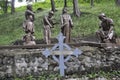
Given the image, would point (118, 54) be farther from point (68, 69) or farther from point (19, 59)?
point (19, 59)

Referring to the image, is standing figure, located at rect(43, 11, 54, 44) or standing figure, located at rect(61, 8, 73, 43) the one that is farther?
standing figure, located at rect(43, 11, 54, 44)

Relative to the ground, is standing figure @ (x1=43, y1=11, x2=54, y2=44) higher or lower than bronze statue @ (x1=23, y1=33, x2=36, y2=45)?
higher

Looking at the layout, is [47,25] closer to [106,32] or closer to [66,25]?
[66,25]

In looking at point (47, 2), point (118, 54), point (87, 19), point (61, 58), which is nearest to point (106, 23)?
point (118, 54)

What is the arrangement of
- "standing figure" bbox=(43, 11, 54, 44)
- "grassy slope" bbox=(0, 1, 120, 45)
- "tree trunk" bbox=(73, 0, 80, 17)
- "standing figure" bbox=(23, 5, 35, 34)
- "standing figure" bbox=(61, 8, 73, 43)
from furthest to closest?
"tree trunk" bbox=(73, 0, 80, 17), "grassy slope" bbox=(0, 1, 120, 45), "standing figure" bbox=(43, 11, 54, 44), "standing figure" bbox=(61, 8, 73, 43), "standing figure" bbox=(23, 5, 35, 34)

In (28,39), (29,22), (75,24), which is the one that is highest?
(29,22)

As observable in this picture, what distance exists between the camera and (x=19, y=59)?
49.0 feet

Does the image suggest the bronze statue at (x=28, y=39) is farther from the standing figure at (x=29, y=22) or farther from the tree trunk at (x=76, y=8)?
the tree trunk at (x=76, y=8)

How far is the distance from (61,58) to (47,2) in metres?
32.2

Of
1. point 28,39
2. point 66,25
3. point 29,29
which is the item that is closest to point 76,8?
point 66,25

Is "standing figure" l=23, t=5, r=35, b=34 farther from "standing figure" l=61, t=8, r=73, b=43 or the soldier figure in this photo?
"standing figure" l=61, t=8, r=73, b=43

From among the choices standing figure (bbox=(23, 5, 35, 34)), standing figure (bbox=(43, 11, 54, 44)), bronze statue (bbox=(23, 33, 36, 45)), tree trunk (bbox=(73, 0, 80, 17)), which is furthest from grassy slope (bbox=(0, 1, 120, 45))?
bronze statue (bbox=(23, 33, 36, 45))

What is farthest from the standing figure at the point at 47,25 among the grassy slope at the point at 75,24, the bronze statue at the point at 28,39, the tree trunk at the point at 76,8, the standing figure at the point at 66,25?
the tree trunk at the point at 76,8

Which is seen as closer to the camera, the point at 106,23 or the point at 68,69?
the point at 68,69
